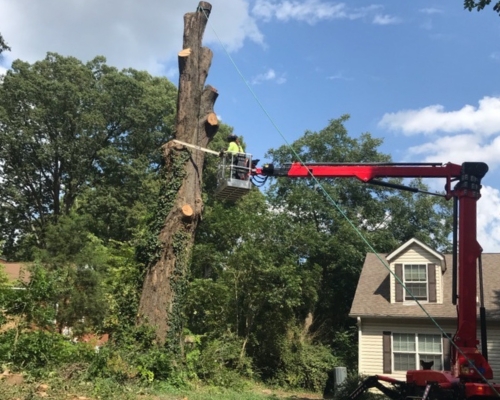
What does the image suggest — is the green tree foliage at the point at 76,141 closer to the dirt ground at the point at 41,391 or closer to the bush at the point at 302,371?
the bush at the point at 302,371

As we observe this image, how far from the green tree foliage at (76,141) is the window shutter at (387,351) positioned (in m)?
15.8

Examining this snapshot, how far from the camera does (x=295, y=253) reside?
24.9 m

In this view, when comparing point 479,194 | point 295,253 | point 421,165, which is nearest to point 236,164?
point 421,165

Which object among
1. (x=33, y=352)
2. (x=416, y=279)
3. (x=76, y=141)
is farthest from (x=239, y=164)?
(x=76, y=141)

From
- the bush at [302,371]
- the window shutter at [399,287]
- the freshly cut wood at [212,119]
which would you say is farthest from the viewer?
the bush at [302,371]

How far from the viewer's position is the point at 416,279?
1888cm

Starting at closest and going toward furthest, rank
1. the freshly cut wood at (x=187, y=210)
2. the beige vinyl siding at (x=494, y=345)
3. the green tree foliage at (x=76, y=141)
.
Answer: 1. the freshly cut wood at (x=187, y=210)
2. the beige vinyl siding at (x=494, y=345)
3. the green tree foliage at (x=76, y=141)

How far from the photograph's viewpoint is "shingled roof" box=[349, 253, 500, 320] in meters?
18.0

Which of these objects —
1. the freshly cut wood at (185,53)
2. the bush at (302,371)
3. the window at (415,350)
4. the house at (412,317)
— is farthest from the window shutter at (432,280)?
the freshly cut wood at (185,53)

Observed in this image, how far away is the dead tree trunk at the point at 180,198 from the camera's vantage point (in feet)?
32.7

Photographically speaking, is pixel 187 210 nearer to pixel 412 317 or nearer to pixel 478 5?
pixel 478 5

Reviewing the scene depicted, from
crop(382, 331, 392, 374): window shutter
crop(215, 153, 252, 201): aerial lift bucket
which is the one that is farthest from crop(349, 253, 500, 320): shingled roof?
crop(215, 153, 252, 201): aerial lift bucket

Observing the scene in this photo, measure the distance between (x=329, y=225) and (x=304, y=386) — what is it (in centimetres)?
1003

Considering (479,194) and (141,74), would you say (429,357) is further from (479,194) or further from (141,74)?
(141,74)
